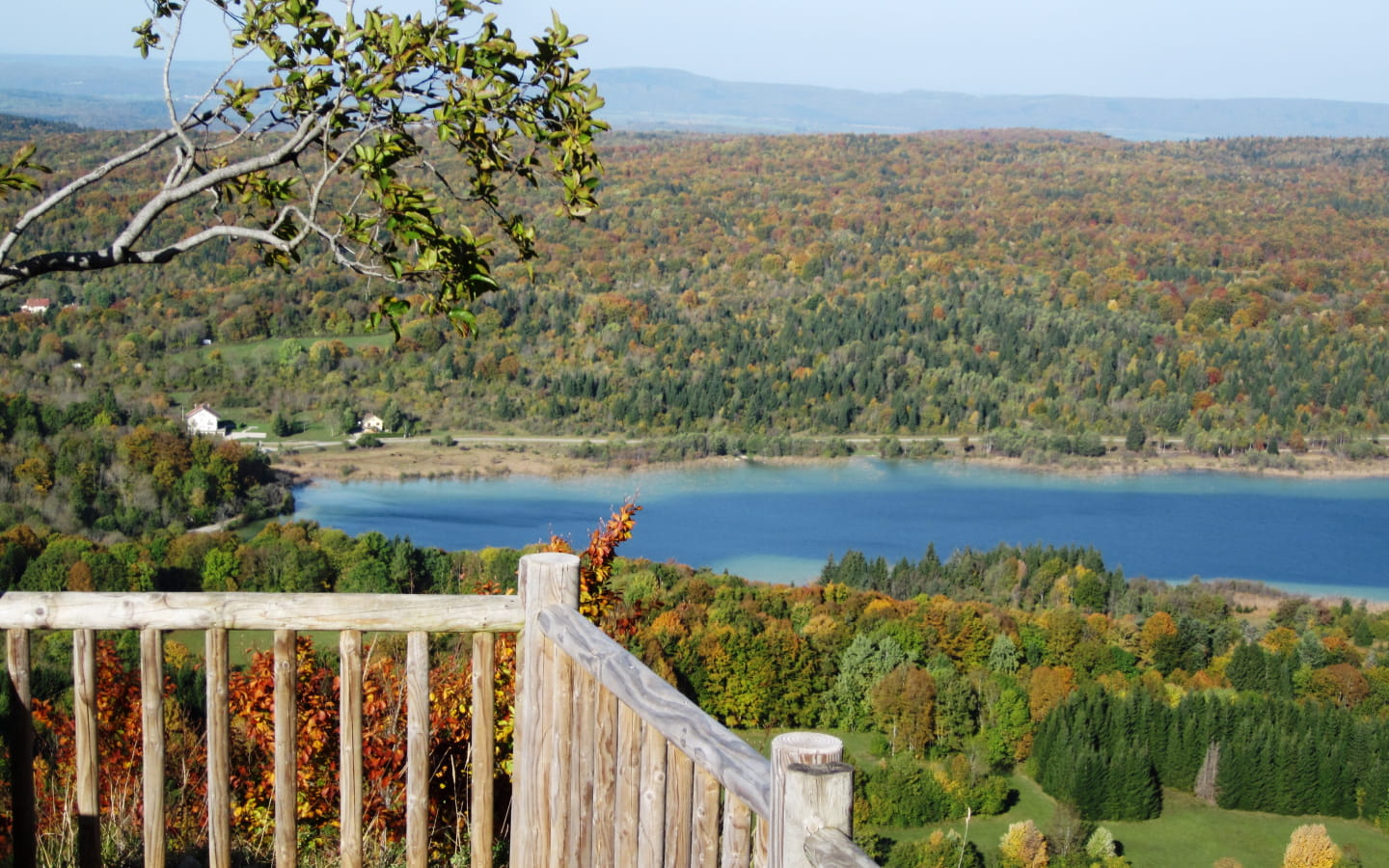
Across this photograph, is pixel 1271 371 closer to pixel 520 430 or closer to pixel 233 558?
pixel 520 430

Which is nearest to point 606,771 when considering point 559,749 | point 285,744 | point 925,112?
point 559,749

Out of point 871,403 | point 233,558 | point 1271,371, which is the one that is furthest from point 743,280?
point 233,558

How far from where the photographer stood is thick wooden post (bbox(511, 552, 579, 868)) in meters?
1.98

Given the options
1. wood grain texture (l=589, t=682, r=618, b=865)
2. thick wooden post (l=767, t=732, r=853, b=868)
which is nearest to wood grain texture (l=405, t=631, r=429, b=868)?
wood grain texture (l=589, t=682, r=618, b=865)

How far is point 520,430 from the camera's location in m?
44.0

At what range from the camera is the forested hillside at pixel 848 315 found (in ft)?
139

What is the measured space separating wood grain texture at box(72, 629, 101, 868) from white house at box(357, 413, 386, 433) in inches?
1562

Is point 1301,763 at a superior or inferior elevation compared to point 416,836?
inferior

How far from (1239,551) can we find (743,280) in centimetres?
2768

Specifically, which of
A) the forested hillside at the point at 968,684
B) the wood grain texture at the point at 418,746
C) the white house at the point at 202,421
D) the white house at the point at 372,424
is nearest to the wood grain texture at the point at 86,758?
the wood grain texture at the point at 418,746

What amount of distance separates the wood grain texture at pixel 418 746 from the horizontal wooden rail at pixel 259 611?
0.04 m

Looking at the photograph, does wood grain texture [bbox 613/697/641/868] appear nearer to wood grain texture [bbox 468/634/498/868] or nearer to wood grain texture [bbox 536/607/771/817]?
wood grain texture [bbox 536/607/771/817]

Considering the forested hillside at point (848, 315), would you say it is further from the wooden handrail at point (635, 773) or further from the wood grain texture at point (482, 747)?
the wooden handrail at point (635, 773)

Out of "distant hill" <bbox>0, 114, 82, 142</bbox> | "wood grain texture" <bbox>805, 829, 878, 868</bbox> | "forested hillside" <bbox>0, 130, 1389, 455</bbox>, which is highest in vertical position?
"distant hill" <bbox>0, 114, 82, 142</bbox>
